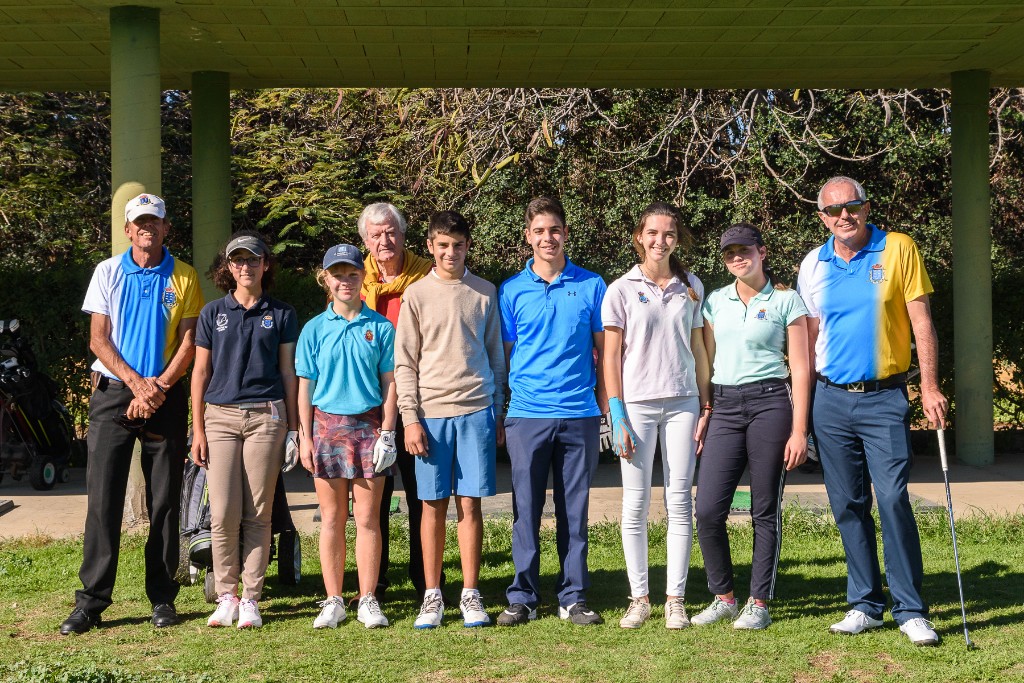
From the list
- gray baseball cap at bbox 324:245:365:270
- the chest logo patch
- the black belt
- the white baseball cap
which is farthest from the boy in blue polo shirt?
the white baseball cap

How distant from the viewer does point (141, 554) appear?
7.05 m

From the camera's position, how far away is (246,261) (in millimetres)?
5590

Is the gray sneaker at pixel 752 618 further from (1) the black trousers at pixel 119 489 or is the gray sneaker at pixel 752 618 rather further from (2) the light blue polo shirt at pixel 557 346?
(1) the black trousers at pixel 119 489

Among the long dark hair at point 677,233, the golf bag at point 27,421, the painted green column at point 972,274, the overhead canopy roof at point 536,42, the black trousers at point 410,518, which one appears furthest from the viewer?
the painted green column at point 972,274

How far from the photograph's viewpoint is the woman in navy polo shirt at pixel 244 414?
5520mm

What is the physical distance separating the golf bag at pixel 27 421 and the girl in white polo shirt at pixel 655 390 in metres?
5.55

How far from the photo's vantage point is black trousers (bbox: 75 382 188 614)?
5.61m

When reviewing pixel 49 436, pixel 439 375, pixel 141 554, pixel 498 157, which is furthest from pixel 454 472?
pixel 498 157

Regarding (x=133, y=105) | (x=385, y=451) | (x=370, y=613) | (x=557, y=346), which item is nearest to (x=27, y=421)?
(x=133, y=105)

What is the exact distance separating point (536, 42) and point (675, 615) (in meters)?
5.15

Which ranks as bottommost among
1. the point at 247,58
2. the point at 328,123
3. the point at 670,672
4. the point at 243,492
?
the point at 670,672

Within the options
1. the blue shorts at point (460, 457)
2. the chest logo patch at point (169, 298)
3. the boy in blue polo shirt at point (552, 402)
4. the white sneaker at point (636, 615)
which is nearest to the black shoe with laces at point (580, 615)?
the boy in blue polo shirt at point (552, 402)

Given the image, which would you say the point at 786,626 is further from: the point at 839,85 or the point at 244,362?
the point at 839,85

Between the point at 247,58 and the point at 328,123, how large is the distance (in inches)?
348
